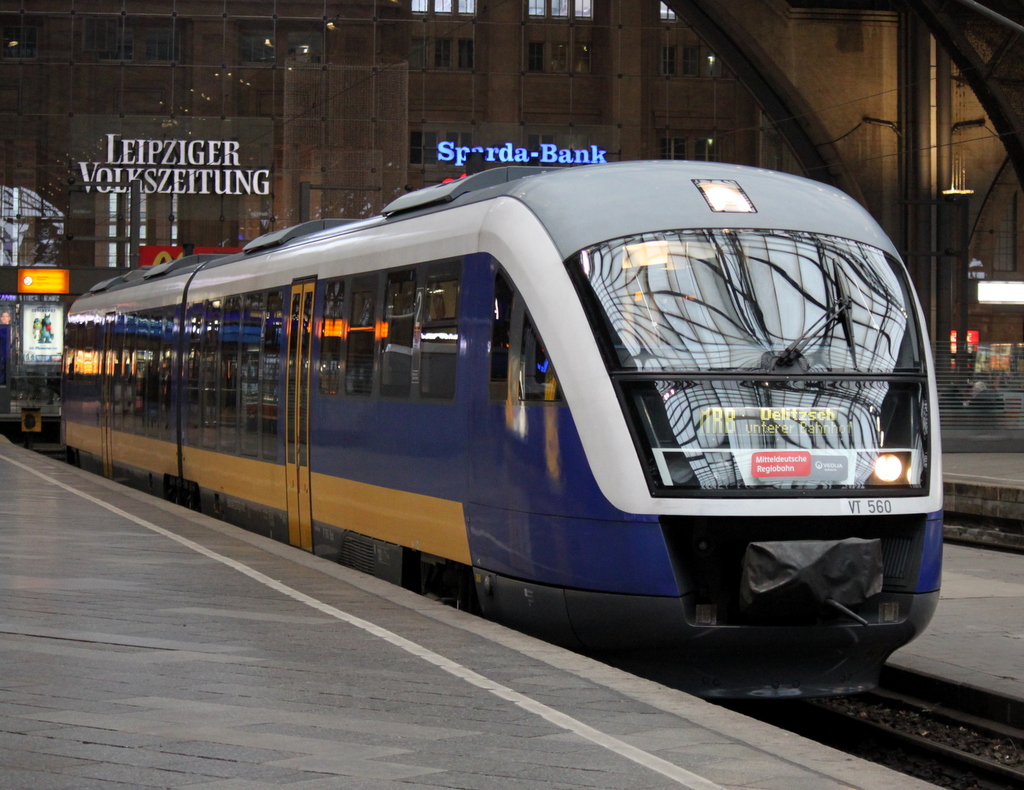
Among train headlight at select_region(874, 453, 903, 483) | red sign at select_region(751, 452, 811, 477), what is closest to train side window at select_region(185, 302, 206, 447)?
red sign at select_region(751, 452, 811, 477)

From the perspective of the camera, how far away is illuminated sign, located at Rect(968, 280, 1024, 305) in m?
41.2

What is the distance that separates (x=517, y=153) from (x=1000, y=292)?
14174 mm

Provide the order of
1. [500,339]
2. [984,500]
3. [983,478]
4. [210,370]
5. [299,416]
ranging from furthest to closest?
[983,478]
[984,500]
[210,370]
[299,416]
[500,339]

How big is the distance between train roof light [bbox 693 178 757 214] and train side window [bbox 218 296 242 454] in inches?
276

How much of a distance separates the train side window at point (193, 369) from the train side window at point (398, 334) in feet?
20.3

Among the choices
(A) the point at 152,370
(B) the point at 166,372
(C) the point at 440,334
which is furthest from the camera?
(A) the point at 152,370

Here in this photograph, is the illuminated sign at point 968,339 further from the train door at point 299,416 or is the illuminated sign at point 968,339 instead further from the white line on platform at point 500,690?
the white line on platform at point 500,690

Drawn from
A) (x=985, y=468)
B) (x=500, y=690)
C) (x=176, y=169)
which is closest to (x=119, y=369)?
(x=985, y=468)

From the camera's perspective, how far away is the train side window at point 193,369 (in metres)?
16.0

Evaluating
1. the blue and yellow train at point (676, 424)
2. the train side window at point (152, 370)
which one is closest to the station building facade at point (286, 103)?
the train side window at point (152, 370)

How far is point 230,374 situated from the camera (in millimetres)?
14523

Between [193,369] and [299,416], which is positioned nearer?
[299,416]

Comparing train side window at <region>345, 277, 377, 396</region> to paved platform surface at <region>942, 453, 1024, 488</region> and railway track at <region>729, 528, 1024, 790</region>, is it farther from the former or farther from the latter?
paved platform surface at <region>942, 453, 1024, 488</region>

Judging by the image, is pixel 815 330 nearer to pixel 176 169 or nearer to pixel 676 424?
pixel 676 424
